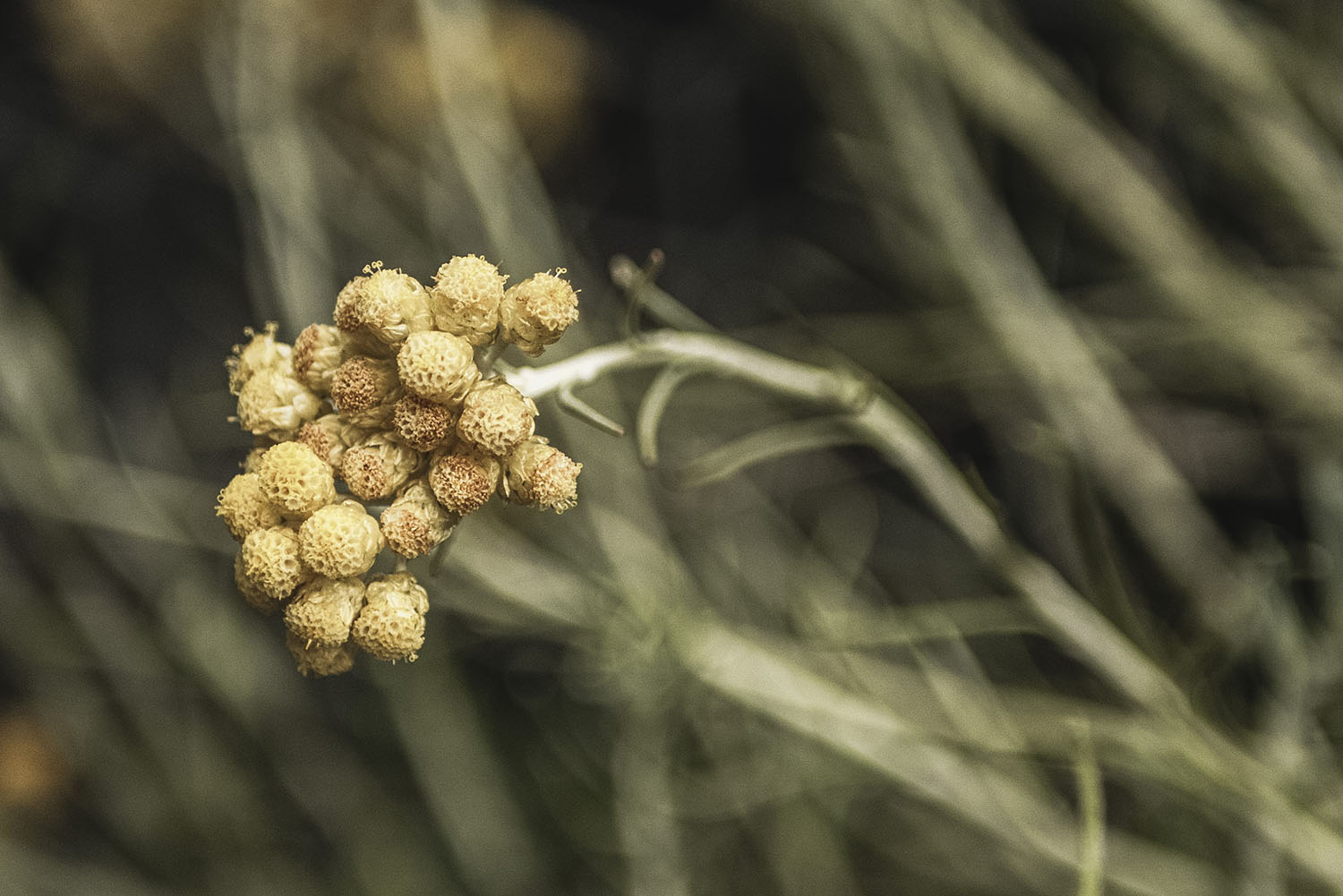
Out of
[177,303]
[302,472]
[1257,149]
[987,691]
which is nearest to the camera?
[302,472]

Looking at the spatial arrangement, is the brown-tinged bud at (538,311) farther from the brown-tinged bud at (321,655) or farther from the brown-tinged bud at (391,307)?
the brown-tinged bud at (321,655)

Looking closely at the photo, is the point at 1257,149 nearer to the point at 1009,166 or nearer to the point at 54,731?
the point at 1009,166

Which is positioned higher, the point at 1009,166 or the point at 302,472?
the point at 1009,166

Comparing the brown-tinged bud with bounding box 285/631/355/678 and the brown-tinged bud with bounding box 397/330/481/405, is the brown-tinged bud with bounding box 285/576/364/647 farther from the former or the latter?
the brown-tinged bud with bounding box 397/330/481/405

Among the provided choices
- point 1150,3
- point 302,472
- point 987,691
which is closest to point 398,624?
point 302,472

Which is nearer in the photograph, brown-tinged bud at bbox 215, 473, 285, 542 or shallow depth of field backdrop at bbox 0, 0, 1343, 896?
brown-tinged bud at bbox 215, 473, 285, 542

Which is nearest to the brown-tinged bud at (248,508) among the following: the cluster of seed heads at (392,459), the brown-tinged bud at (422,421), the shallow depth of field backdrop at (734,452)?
the cluster of seed heads at (392,459)

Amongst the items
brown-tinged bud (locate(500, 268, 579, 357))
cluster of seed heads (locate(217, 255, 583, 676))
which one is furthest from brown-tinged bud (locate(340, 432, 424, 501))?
brown-tinged bud (locate(500, 268, 579, 357))

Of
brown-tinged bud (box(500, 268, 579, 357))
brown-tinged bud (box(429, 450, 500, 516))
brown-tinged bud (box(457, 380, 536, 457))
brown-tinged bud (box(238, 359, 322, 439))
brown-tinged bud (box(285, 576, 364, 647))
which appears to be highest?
brown-tinged bud (box(500, 268, 579, 357))
